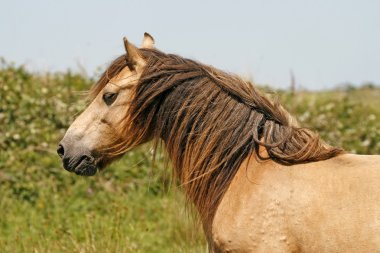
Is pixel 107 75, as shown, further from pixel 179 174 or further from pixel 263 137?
pixel 263 137

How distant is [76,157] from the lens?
4312 mm

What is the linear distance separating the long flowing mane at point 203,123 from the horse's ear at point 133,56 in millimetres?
51

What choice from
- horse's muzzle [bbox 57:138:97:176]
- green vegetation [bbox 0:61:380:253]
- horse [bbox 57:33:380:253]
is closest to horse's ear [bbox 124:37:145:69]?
horse [bbox 57:33:380:253]

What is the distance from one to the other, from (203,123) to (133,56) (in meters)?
0.62

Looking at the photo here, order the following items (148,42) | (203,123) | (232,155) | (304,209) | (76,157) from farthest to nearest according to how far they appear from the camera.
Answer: (148,42) < (76,157) < (203,123) < (232,155) < (304,209)

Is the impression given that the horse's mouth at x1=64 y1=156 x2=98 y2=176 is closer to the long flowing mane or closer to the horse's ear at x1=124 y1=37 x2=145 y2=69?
the long flowing mane

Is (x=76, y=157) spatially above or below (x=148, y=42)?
below

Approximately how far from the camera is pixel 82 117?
437 cm

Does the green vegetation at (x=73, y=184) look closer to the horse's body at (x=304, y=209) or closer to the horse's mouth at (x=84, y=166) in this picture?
the horse's mouth at (x=84, y=166)

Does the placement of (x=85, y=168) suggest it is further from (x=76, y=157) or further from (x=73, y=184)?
(x=73, y=184)

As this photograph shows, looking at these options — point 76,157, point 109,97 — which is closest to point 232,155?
point 109,97

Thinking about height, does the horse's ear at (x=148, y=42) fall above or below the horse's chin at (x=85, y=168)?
above

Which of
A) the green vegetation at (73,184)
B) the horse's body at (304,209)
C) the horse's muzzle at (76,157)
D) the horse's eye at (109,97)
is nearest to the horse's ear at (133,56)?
the horse's eye at (109,97)

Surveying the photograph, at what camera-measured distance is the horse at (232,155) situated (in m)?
3.61
